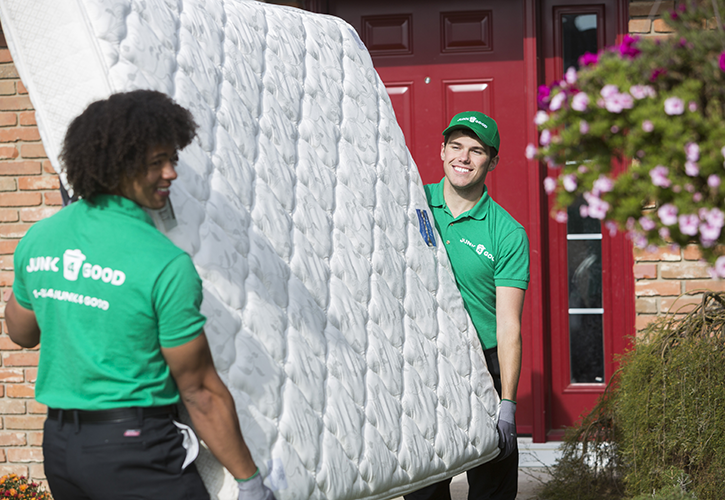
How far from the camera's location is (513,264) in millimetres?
2338

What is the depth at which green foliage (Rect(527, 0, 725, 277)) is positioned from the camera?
2.94 ft

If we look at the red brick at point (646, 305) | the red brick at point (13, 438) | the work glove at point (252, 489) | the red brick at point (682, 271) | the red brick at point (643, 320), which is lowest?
the red brick at point (13, 438)

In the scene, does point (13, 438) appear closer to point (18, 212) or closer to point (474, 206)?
point (18, 212)

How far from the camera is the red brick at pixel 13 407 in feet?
10.9

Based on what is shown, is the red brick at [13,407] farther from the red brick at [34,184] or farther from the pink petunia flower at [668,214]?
the pink petunia flower at [668,214]

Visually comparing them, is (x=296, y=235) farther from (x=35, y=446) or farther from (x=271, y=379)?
(x=35, y=446)

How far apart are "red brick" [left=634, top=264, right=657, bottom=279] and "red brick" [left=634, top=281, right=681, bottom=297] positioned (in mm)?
29

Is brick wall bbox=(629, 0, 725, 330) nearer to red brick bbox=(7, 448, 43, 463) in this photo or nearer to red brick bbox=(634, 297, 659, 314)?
red brick bbox=(634, 297, 659, 314)

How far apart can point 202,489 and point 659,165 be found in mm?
985

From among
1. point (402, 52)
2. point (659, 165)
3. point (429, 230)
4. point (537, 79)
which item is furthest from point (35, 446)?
point (659, 165)

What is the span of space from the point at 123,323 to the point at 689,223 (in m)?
0.91

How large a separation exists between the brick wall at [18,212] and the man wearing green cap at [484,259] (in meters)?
1.92

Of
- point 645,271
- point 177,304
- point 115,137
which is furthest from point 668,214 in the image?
point 645,271

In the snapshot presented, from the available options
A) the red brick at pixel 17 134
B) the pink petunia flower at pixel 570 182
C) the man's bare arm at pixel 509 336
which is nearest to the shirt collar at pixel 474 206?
the man's bare arm at pixel 509 336
